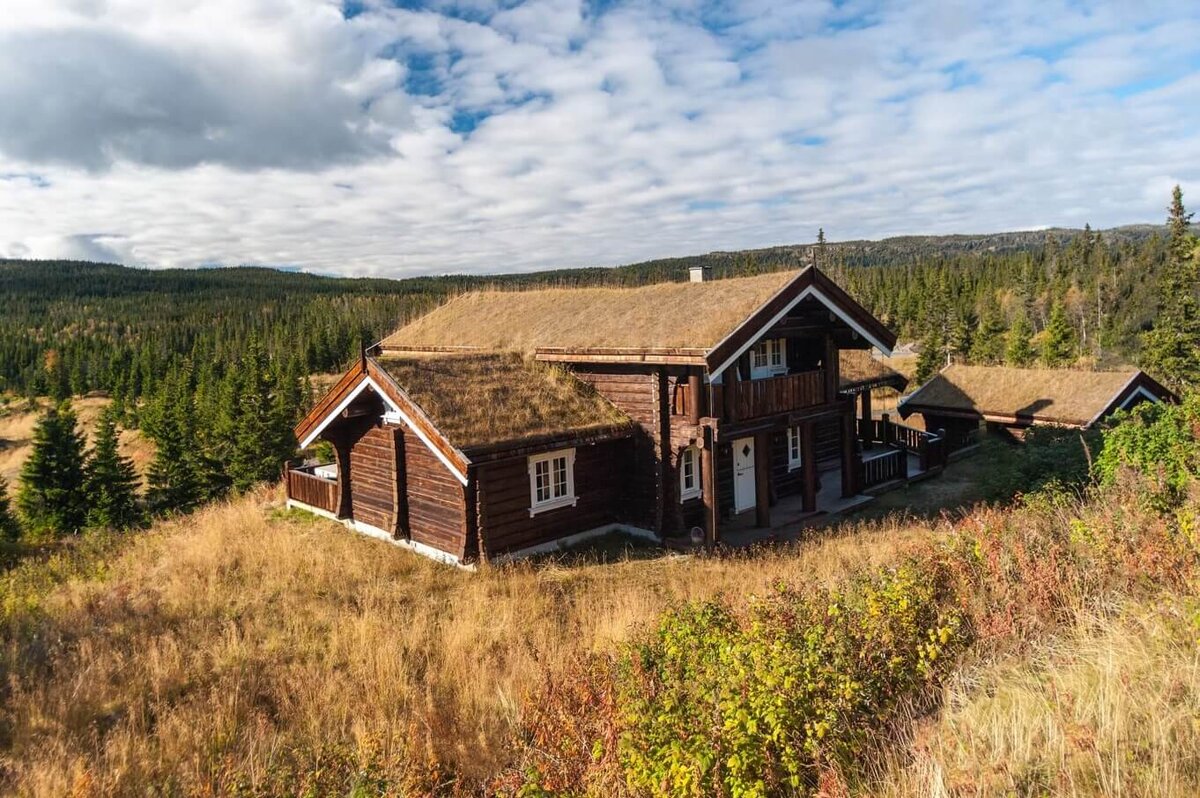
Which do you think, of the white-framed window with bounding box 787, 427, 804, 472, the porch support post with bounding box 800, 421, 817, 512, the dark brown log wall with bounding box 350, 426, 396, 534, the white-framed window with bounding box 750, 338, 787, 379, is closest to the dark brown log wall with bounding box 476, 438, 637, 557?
the dark brown log wall with bounding box 350, 426, 396, 534

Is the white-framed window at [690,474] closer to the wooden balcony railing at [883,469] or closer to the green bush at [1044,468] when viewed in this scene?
the wooden balcony railing at [883,469]

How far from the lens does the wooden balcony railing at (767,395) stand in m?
15.4

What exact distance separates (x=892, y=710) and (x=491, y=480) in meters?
9.86

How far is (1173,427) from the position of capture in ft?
44.3

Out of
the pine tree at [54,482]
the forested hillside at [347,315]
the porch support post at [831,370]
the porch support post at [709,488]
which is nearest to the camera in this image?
the porch support post at [709,488]

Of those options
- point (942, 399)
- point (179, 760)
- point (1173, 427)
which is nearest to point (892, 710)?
point (179, 760)

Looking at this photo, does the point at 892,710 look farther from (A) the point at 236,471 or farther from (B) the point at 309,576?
(A) the point at 236,471

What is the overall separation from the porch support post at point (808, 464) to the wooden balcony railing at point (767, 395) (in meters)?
0.62

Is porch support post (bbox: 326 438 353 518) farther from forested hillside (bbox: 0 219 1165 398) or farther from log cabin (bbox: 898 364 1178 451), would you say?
forested hillside (bbox: 0 219 1165 398)

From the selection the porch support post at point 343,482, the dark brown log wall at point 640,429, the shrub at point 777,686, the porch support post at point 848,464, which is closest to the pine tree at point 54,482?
the porch support post at point 343,482

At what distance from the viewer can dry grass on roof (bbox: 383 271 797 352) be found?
50.5 ft

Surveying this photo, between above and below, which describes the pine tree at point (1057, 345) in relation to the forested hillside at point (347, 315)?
below

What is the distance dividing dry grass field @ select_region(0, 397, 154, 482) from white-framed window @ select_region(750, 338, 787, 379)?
5615cm

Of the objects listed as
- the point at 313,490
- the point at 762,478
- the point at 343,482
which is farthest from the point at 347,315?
the point at 762,478
